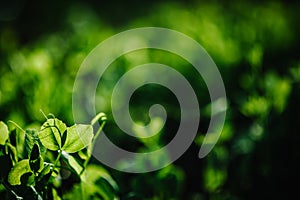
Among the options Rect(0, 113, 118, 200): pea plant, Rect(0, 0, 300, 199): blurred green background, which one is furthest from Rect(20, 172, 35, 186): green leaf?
Rect(0, 0, 300, 199): blurred green background

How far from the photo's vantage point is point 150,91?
5.32 feet

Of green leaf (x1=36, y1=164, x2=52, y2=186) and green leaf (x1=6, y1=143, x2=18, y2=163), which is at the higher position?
green leaf (x1=6, y1=143, x2=18, y2=163)

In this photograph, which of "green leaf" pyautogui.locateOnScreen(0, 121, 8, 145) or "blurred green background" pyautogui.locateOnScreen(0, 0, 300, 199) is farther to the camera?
"blurred green background" pyautogui.locateOnScreen(0, 0, 300, 199)

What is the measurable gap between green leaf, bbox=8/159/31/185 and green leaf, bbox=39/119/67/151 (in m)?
0.06

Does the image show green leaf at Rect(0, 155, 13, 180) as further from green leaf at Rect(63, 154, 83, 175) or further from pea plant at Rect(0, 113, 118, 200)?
green leaf at Rect(63, 154, 83, 175)

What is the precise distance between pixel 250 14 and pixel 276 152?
62.5 inches

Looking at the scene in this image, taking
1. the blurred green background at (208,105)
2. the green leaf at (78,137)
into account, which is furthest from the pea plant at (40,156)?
the blurred green background at (208,105)

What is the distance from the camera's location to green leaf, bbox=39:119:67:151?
2.43ft

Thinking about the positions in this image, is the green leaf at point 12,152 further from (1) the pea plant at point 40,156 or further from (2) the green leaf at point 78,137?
(2) the green leaf at point 78,137

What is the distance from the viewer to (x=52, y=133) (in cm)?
75

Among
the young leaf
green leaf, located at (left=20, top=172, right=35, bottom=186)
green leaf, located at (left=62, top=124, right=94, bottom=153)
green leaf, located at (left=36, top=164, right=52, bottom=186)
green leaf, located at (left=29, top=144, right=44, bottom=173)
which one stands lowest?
green leaf, located at (left=20, top=172, right=35, bottom=186)

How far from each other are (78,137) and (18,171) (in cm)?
15

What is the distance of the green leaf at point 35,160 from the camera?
29.8 inches

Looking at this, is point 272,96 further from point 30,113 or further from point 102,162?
point 30,113
